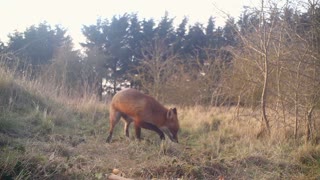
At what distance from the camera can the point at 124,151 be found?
6695 millimetres

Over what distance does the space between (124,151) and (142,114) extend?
1.84m

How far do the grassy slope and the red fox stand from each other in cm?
47

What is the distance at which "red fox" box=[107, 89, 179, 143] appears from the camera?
8.43m

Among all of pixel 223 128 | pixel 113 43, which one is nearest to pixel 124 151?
pixel 223 128

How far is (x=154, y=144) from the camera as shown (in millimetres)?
7523

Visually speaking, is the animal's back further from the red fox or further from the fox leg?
the fox leg

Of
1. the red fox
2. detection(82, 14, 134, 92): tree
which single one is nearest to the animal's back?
the red fox

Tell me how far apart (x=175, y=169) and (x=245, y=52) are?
21.1 feet

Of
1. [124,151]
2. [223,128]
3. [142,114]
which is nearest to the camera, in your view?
[124,151]

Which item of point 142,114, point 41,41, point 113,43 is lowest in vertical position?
point 142,114

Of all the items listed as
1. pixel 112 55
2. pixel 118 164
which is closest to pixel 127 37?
pixel 112 55

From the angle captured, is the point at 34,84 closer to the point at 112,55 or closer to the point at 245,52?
the point at 245,52

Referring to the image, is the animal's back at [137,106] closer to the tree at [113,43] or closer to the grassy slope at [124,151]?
the grassy slope at [124,151]

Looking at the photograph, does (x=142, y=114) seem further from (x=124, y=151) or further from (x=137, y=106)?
(x=124, y=151)
